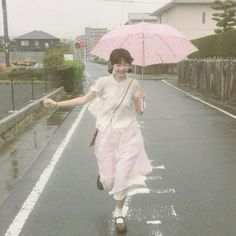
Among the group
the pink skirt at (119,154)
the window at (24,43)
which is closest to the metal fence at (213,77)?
→ the pink skirt at (119,154)

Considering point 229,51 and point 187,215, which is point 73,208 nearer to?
point 187,215

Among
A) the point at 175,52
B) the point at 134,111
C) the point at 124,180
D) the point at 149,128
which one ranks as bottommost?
the point at 149,128

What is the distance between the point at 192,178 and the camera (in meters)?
6.99

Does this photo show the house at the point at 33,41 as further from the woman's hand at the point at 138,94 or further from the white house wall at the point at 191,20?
the woman's hand at the point at 138,94

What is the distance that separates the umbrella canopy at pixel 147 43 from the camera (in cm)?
560

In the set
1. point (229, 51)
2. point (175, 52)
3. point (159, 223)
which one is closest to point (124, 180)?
point (159, 223)

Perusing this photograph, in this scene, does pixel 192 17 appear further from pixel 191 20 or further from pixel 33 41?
pixel 33 41

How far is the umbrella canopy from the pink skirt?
102cm

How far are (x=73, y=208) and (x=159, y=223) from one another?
1.07 metres

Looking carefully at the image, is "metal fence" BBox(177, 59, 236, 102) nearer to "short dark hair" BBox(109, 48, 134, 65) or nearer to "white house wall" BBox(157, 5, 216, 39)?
"short dark hair" BBox(109, 48, 134, 65)

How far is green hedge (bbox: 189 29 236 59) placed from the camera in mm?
25031

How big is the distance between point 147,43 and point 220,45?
22.6 metres

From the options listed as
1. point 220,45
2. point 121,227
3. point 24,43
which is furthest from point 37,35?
point 121,227

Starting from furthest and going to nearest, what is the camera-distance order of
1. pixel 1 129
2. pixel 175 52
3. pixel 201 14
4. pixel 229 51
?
1. pixel 201 14
2. pixel 229 51
3. pixel 1 129
4. pixel 175 52
